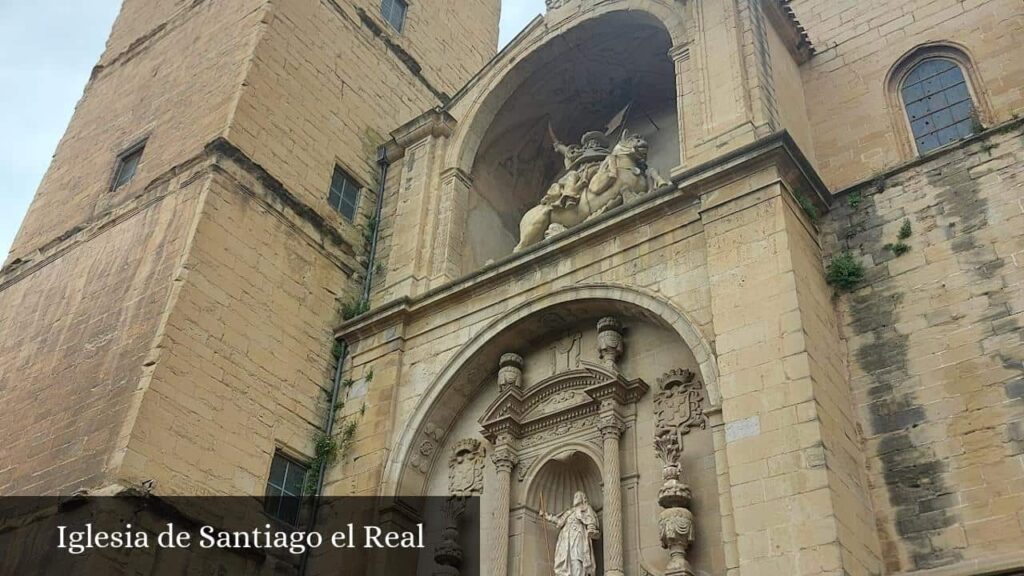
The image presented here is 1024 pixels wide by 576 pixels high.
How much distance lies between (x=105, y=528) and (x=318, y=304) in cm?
422

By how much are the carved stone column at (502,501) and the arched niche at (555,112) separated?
10.9 feet

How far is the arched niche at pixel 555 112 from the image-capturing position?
533 inches

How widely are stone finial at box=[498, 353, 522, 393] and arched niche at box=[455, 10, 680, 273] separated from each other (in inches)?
91.9

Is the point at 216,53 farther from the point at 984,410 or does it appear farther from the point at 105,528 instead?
the point at 984,410

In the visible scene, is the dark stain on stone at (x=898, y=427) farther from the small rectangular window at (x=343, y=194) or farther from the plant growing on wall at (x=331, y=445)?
the small rectangular window at (x=343, y=194)

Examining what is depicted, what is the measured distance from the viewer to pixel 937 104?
1073 centimetres

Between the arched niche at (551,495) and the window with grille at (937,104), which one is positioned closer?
the arched niche at (551,495)

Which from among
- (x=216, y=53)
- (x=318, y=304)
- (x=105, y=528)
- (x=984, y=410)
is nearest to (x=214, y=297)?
(x=318, y=304)

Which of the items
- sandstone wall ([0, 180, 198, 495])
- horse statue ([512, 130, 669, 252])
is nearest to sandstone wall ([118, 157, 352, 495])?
sandstone wall ([0, 180, 198, 495])

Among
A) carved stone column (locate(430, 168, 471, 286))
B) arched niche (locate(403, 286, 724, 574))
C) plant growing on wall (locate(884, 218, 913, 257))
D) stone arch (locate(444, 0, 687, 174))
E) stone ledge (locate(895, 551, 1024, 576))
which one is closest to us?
stone ledge (locate(895, 551, 1024, 576))

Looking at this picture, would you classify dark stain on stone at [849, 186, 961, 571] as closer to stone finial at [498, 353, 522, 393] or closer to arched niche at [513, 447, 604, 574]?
arched niche at [513, 447, 604, 574]

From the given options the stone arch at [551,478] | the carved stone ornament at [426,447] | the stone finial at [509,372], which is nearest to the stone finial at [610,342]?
the stone arch at [551,478]

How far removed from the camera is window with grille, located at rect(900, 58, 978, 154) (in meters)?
10.4

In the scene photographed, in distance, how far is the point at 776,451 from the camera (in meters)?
7.80
